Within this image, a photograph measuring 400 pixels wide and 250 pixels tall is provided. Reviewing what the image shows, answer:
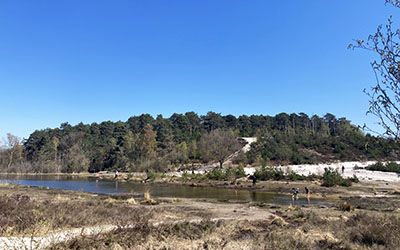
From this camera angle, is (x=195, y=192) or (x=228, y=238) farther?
(x=195, y=192)

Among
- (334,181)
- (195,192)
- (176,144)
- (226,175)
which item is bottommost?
(195,192)

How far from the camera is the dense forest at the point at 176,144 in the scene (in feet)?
301

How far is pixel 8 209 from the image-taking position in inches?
577

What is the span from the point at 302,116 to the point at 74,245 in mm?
155117

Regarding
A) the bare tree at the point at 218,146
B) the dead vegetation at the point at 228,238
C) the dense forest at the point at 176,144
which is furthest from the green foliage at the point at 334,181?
the dead vegetation at the point at 228,238

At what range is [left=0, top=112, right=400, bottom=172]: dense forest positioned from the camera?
91625 millimetres

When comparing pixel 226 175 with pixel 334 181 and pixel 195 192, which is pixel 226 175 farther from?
pixel 195 192

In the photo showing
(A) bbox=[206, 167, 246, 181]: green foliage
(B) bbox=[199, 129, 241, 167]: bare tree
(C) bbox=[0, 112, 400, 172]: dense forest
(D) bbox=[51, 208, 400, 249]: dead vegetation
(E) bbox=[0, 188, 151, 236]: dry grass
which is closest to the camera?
(D) bbox=[51, 208, 400, 249]: dead vegetation

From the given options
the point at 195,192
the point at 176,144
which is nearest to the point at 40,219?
the point at 195,192

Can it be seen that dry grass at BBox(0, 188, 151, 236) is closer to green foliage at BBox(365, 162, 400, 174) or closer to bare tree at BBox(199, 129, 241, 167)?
green foliage at BBox(365, 162, 400, 174)

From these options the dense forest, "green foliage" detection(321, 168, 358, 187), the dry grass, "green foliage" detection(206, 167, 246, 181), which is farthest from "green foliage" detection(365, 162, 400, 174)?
the dry grass

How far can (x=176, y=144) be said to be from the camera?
11688 cm

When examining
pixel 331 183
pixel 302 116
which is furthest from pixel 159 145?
pixel 331 183

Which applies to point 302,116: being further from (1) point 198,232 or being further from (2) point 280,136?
(1) point 198,232
